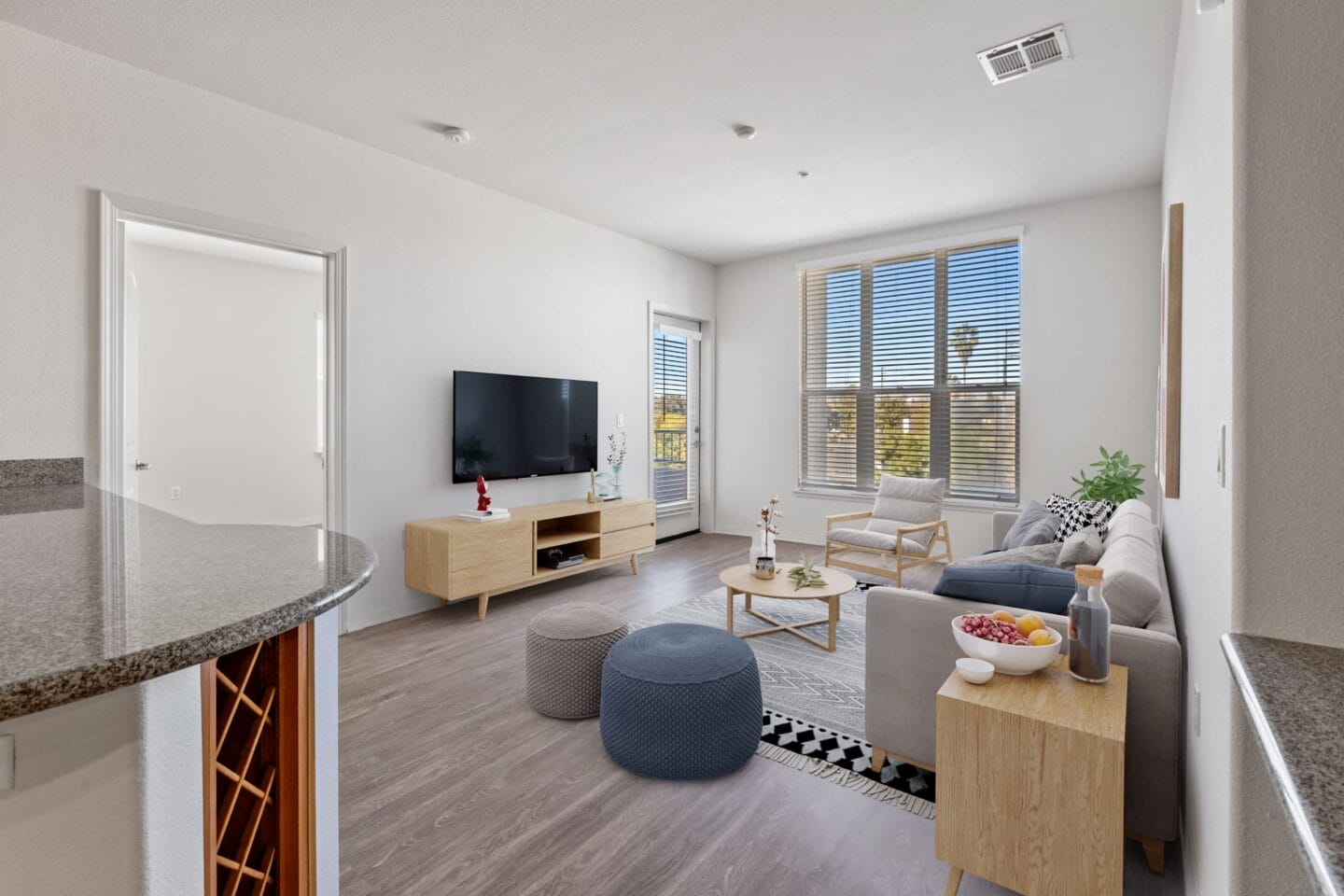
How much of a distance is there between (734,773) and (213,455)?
19.4ft

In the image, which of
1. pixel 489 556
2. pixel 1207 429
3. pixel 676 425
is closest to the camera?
pixel 1207 429

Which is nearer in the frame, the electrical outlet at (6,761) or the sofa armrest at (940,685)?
the electrical outlet at (6,761)

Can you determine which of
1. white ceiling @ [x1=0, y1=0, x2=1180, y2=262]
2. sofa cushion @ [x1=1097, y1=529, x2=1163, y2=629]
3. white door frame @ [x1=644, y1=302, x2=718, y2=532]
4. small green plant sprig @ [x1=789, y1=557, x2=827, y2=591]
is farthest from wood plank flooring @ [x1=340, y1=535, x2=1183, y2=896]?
white door frame @ [x1=644, y1=302, x2=718, y2=532]

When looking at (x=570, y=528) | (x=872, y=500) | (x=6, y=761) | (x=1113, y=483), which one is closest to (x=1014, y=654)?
(x=6, y=761)

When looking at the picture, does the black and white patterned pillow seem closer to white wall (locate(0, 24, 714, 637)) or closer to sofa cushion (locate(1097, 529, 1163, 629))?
sofa cushion (locate(1097, 529, 1163, 629))

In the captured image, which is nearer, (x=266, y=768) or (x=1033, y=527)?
(x=266, y=768)

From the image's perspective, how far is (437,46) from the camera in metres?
2.73

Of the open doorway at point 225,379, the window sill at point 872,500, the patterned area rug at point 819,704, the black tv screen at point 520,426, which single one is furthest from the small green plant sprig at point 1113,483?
the open doorway at point 225,379

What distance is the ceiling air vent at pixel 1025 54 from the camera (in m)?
2.68

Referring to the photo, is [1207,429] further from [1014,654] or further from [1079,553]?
[1079,553]

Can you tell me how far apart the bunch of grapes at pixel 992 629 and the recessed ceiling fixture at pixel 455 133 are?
11.1 feet

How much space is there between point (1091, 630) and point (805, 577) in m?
1.80

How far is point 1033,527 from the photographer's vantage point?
3424 mm

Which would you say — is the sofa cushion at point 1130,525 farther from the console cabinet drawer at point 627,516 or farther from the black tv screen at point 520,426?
the black tv screen at point 520,426
